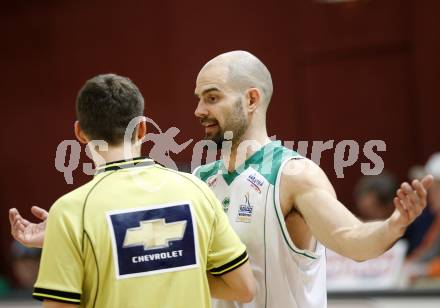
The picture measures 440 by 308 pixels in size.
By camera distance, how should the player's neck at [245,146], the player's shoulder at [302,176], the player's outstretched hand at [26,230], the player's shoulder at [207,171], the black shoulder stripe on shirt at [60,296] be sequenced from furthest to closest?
the player's shoulder at [207,171] < the player's neck at [245,146] < the player's shoulder at [302,176] < the player's outstretched hand at [26,230] < the black shoulder stripe on shirt at [60,296]

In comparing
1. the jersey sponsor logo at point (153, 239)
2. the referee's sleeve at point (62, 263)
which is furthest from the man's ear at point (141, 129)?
the referee's sleeve at point (62, 263)

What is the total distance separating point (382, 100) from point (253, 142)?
14.7 feet

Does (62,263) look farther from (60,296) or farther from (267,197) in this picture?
(267,197)

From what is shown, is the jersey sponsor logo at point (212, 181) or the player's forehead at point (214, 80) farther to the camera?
the jersey sponsor logo at point (212, 181)

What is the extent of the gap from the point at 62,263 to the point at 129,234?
0.21 meters

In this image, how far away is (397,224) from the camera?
2.67 m

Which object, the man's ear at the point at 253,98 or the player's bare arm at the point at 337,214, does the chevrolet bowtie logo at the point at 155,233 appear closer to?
the player's bare arm at the point at 337,214

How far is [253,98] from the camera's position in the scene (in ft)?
10.9

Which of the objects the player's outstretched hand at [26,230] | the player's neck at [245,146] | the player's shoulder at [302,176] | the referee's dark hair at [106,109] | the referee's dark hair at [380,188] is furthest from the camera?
the referee's dark hair at [380,188]

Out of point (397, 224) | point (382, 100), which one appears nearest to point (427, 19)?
point (382, 100)

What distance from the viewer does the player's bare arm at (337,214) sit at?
2607 millimetres

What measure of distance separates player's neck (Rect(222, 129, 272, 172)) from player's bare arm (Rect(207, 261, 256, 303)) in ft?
2.31

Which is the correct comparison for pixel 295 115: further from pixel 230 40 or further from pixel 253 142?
pixel 253 142

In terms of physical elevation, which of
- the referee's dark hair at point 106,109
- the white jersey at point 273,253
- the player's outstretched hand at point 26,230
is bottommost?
the white jersey at point 273,253
